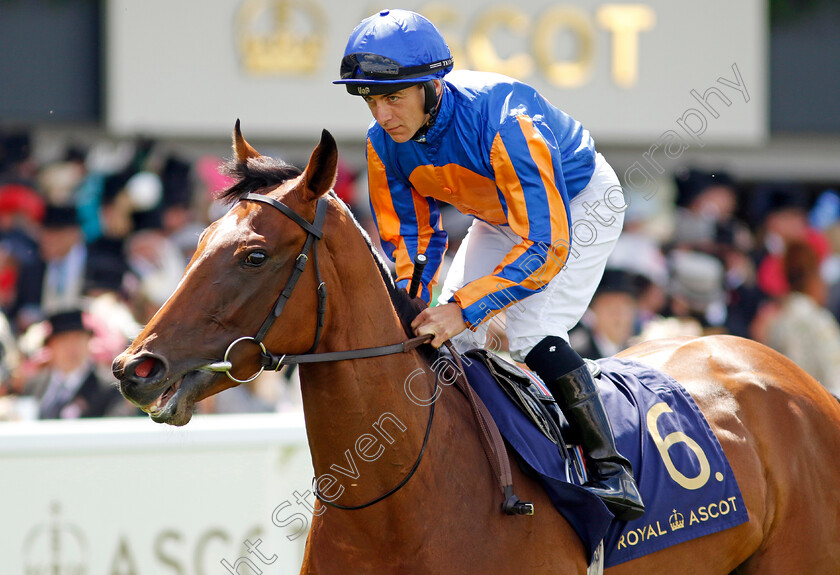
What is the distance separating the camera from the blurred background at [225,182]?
13.7ft

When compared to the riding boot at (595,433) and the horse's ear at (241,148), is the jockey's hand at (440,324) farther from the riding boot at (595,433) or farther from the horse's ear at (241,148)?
the horse's ear at (241,148)

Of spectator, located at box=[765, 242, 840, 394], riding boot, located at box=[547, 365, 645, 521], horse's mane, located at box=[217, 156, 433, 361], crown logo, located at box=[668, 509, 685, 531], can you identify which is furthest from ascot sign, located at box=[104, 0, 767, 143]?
crown logo, located at box=[668, 509, 685, 531]

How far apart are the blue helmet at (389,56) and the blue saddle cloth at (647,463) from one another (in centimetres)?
91

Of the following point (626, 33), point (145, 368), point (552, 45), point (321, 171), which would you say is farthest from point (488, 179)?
point (626, 33)

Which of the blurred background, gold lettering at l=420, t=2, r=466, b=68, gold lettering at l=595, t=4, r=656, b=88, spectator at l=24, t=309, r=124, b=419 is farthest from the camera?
gold lettering at l=595, t=4, r=656, b=88

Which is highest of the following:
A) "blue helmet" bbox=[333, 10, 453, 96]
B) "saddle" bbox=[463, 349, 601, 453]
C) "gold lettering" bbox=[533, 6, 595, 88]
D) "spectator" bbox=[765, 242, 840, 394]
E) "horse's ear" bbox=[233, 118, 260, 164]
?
"gold lettering" bbox=[533, 6, 595, 88]

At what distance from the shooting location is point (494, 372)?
3.05m

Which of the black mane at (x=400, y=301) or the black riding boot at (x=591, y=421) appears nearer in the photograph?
the black mane at (x=400, y=301)

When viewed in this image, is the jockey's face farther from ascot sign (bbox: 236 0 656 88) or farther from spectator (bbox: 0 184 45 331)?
ascot sign (bbox: 236 0 656 88)

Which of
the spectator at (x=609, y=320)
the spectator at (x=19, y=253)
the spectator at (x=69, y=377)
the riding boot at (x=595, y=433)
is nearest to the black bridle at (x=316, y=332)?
the riding boot at (x=595, y=433)

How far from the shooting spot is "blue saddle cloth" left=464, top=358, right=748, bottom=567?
9.45 ft

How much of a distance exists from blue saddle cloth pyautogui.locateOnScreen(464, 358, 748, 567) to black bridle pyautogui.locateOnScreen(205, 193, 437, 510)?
37 cm

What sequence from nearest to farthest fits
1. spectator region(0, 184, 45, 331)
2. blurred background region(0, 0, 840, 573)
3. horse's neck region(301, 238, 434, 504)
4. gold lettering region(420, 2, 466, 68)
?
horse's neck region(301, 238, 434, 504) → blurred background region(0, 0, 840, 573) → spectator region(0, 184, 45, 331) → gold lettering region(420, 2, 466, 68)

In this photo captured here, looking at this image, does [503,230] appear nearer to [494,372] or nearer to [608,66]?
[494,372]
